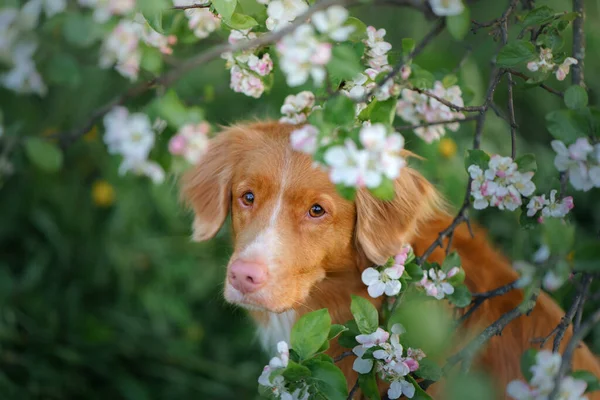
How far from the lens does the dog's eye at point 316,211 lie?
2.46 metres

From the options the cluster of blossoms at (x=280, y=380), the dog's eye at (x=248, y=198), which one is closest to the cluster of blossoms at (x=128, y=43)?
the dog's eye at (x=248, y=198)

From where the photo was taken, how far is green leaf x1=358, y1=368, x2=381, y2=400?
192cm

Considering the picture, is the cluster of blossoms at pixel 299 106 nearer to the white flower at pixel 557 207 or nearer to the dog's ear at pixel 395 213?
the dog's ear at pixel 395 213

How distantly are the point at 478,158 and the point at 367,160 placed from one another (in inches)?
24.1

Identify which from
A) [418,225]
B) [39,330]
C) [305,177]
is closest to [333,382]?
[305,177]

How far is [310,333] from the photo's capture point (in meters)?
1.80

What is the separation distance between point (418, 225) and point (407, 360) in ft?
2.90

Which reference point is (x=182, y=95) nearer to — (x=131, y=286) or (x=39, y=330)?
(x=131, y=286)

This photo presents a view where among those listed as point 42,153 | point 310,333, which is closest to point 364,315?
point 310,333

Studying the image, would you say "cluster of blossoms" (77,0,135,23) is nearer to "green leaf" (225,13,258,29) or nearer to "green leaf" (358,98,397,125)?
"green leaf" (225,13,258,29)

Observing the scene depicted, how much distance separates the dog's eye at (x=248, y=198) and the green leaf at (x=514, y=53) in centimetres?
102

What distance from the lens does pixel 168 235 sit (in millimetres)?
4125

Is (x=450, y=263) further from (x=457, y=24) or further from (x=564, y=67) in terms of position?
(x=457, y=24)

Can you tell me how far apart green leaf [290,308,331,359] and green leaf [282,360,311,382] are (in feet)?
0.14
